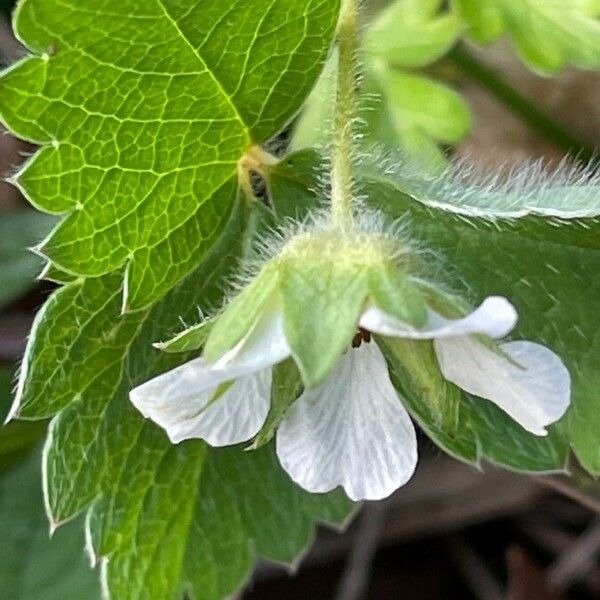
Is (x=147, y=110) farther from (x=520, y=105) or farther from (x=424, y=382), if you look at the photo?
(x=520, y=105)

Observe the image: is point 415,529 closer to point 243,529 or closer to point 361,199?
point 243,529

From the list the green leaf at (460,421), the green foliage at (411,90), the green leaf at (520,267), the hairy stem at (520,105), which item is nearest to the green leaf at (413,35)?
the green foliage at (411,90)

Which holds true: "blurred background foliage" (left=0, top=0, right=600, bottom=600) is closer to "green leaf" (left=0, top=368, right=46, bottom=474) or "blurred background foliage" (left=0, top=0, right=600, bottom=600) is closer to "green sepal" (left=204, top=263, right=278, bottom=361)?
"green leaf" (left=0, top=368, right=46, bottom=474)

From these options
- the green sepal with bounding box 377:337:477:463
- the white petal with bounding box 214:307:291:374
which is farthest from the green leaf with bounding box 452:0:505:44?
the white petal with bounding box 214:307:291:374

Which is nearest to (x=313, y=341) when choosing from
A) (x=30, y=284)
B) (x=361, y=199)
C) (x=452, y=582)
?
(x=361, y=199)

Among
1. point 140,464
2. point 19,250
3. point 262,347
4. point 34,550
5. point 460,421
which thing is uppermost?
point 262,347

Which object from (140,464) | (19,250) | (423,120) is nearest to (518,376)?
(140,464)

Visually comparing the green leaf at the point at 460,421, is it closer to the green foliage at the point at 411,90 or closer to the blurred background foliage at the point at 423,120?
the blurred background foliage at the point at 423,120
